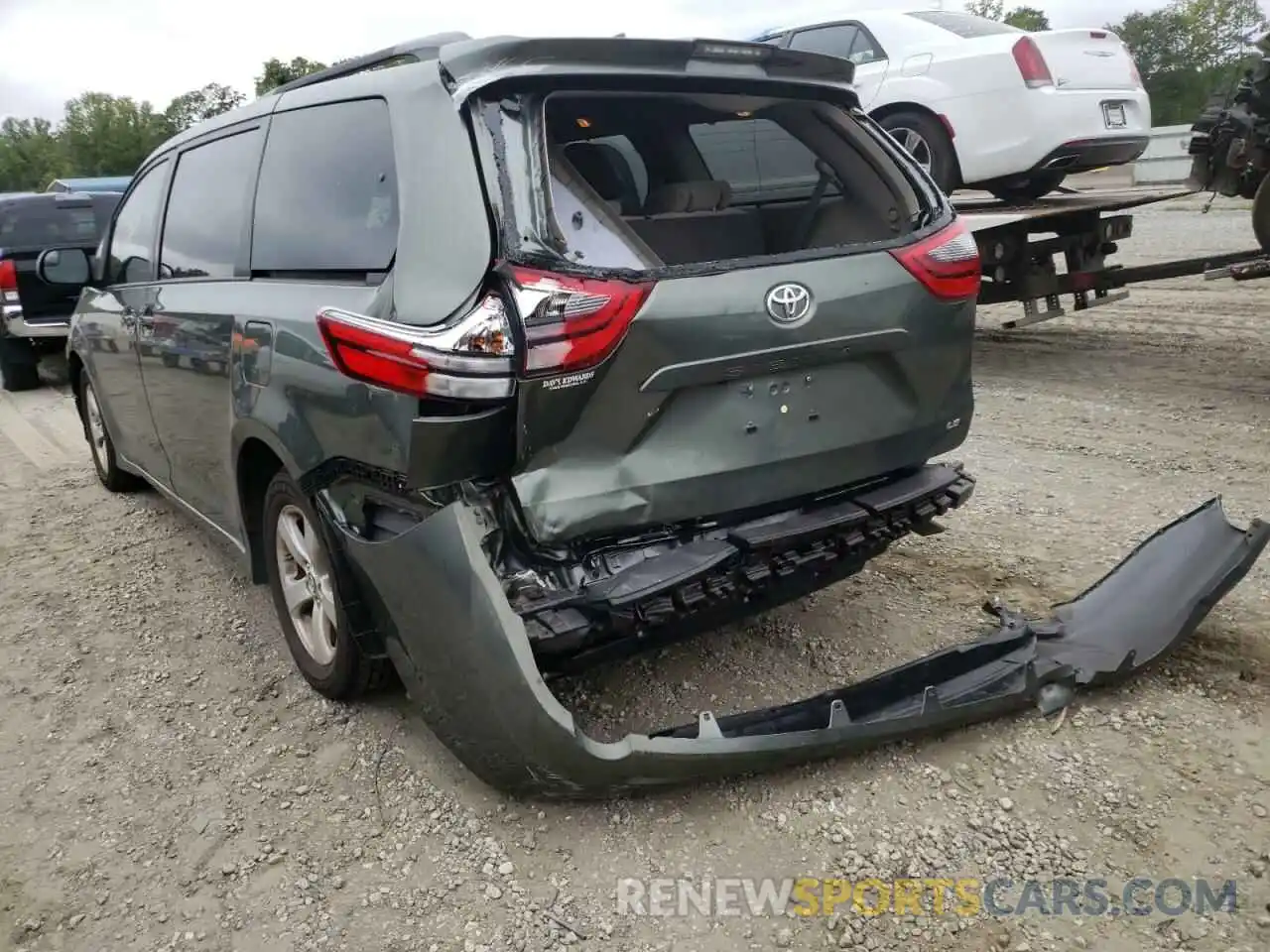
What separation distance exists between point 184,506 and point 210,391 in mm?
1018

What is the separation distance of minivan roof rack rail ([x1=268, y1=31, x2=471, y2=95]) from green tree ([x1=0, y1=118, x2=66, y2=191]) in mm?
73274

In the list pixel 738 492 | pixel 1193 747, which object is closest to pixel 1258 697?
pixel 1193 747

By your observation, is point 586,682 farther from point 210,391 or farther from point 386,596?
point 210,391

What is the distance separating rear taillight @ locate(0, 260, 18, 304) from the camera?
955cm

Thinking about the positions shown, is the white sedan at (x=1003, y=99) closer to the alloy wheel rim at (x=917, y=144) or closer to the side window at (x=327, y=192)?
the alloy wheel rim at (x=917, y=144)

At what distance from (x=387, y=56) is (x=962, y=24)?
637 cm

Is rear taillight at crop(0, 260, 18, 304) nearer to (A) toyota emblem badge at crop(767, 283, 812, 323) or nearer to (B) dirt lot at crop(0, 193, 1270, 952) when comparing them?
(B) dirt lot at crop(0, 193, 1270, 952)

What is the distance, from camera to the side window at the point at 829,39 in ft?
27.2

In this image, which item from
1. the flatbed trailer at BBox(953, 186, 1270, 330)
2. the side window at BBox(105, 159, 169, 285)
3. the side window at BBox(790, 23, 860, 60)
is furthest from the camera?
the side window at BBox(790, 23, 860, 60)

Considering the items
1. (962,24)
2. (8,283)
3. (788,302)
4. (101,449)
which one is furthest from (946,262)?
(8,283)

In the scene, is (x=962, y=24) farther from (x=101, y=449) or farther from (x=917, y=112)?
(x=101, y=449)

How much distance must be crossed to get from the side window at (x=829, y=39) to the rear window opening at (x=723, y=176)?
495 cm

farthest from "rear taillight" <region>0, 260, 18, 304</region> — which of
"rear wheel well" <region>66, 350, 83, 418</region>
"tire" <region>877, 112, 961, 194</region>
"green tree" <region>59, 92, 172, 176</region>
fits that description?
"green tree" <region>59, 92, 172, 176</region>

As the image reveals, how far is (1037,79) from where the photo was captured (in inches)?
278
